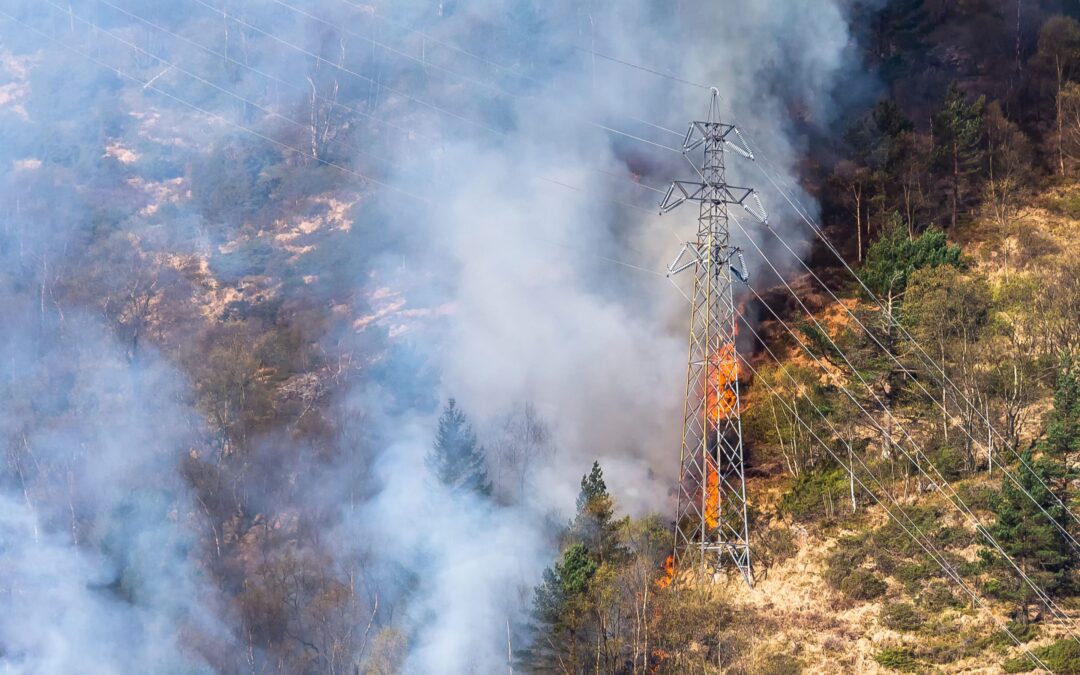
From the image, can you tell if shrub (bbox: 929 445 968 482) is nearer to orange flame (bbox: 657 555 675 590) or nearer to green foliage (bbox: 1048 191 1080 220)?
orange flame (bbox: 657 555 675 590)

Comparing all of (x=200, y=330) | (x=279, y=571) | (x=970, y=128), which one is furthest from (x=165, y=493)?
(x=970, y=128)

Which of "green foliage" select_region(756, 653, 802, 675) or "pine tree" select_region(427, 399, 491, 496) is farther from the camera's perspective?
"pine tree" select_region(427, 399, 491, 496)

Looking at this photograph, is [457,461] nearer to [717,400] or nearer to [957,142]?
[717,400]

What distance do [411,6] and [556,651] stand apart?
68457 millimetres

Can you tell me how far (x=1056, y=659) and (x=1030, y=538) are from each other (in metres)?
3.58

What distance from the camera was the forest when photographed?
4216 cm

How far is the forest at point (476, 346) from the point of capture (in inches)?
1660

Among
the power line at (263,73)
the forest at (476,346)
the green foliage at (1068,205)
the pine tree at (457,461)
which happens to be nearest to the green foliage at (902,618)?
the forest at (476,346)

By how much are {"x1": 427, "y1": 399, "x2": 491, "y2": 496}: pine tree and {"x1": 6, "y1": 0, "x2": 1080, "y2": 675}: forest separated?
0.58 ft

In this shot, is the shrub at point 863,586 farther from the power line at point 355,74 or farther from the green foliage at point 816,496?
the power line at point 355,74

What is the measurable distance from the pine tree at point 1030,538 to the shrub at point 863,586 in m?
4.54

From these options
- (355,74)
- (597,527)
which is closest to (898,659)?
(597,527)

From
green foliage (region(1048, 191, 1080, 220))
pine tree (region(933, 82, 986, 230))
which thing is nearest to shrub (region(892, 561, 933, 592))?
green foliage (region(1048, 191, 1080, 220))

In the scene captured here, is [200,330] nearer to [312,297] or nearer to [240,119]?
[312,297]
